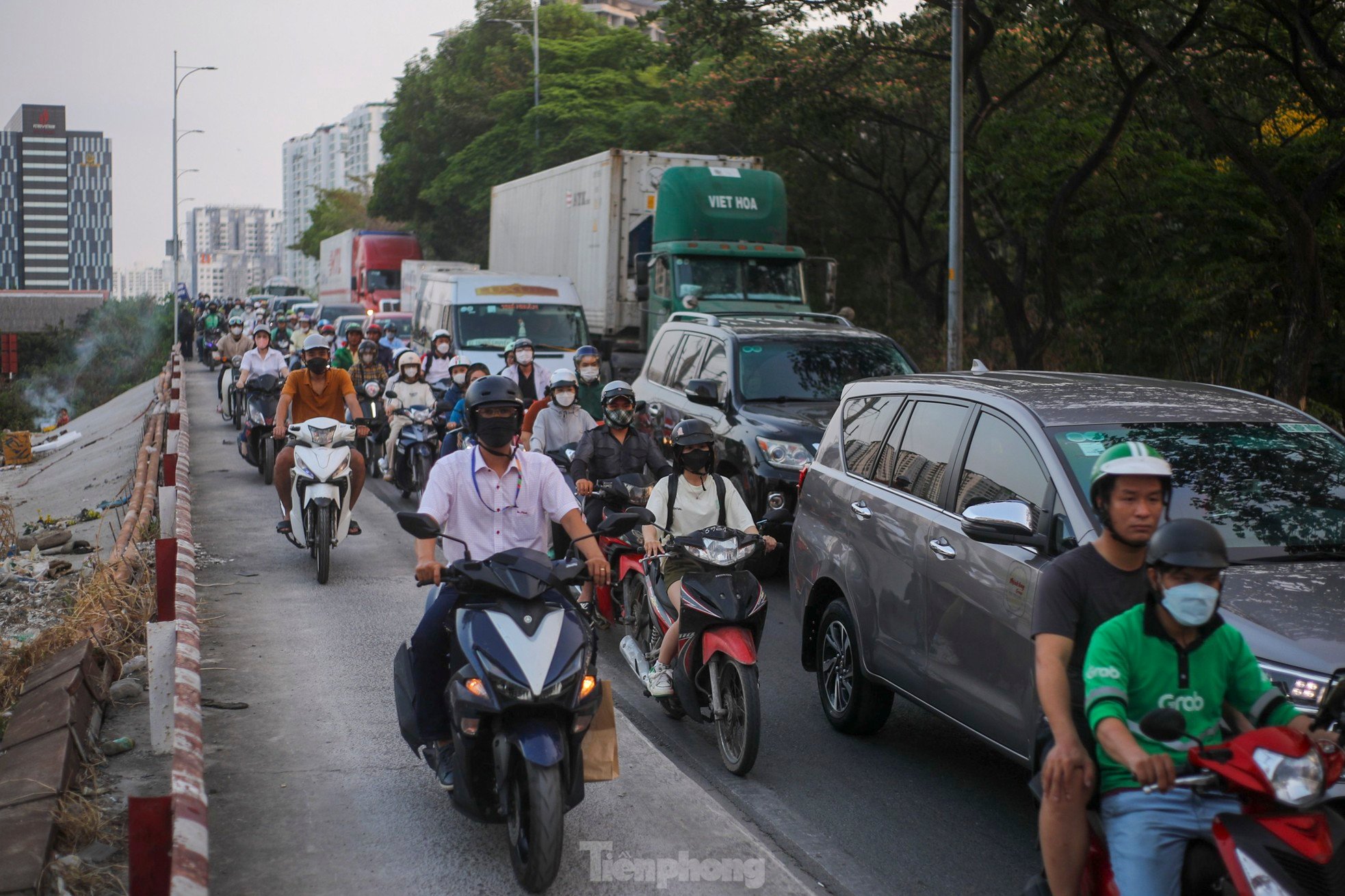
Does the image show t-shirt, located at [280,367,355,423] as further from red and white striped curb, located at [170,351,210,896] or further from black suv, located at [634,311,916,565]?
red and white striped curb, located at [170,351,210,896]

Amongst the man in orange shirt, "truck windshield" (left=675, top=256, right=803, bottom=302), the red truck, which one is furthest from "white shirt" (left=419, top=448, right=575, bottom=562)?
the red truck

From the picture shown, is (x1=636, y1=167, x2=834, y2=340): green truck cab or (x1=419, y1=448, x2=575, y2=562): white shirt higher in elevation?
(x1=636, y1=167, x2=834, y2=340): green truck cab

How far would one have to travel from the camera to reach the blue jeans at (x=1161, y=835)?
320 cm

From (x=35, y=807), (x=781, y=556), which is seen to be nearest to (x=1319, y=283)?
(x=781, y=556)

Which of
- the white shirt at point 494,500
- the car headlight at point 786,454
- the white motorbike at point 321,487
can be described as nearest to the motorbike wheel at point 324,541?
the white motorbike at point 321,487

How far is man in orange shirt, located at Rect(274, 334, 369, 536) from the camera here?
1103 centimetres

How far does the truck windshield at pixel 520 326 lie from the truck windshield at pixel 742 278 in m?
1.79

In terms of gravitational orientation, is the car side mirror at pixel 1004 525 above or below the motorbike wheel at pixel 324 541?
above

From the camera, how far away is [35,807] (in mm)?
5113

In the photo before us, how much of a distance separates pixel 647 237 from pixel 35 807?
1912 centimetres

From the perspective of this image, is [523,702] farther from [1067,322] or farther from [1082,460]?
[1067,322]

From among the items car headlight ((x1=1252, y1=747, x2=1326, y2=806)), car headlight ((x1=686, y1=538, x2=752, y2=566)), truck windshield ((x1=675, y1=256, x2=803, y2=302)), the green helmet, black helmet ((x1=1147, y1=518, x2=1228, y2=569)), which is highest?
truck windshield ((x1=675, y1=256, x2=803, y2=302))

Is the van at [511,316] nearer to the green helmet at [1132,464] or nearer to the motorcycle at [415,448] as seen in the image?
the motorcycle at [415,448]

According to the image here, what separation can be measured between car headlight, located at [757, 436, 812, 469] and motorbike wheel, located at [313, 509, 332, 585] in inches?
133
